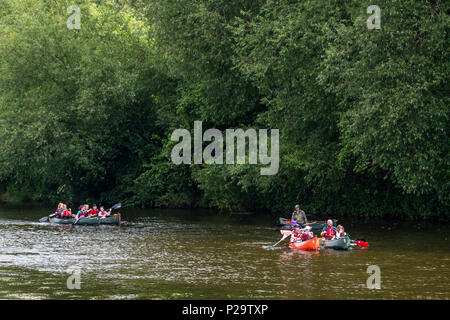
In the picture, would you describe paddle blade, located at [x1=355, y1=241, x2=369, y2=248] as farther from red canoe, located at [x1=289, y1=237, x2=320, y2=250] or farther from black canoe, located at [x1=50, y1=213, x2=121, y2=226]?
black canoe, located at [x1=50, y1=213, x2=121, y2=226]

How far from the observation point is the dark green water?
739 inches

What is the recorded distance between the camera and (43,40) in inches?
1928

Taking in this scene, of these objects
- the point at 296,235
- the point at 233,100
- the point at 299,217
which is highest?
the point at 233,100

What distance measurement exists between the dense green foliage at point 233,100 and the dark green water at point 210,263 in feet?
11.3

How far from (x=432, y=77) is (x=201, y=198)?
25.4 m

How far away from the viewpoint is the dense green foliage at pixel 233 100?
2736 cm

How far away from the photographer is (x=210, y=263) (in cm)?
2381

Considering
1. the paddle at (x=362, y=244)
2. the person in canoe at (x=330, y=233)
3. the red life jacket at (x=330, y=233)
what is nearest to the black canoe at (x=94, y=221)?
the person in canoe at (x=330, y=233)

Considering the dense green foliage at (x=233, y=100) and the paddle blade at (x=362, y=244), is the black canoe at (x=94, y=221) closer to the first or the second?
the dense green foliage at (x=233, y=100)

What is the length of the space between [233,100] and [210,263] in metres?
18.1

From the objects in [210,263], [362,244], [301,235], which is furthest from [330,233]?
[210,263]

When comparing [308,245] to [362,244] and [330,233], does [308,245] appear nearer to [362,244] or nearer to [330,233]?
[330,233]

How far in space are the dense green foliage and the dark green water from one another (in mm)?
3435
